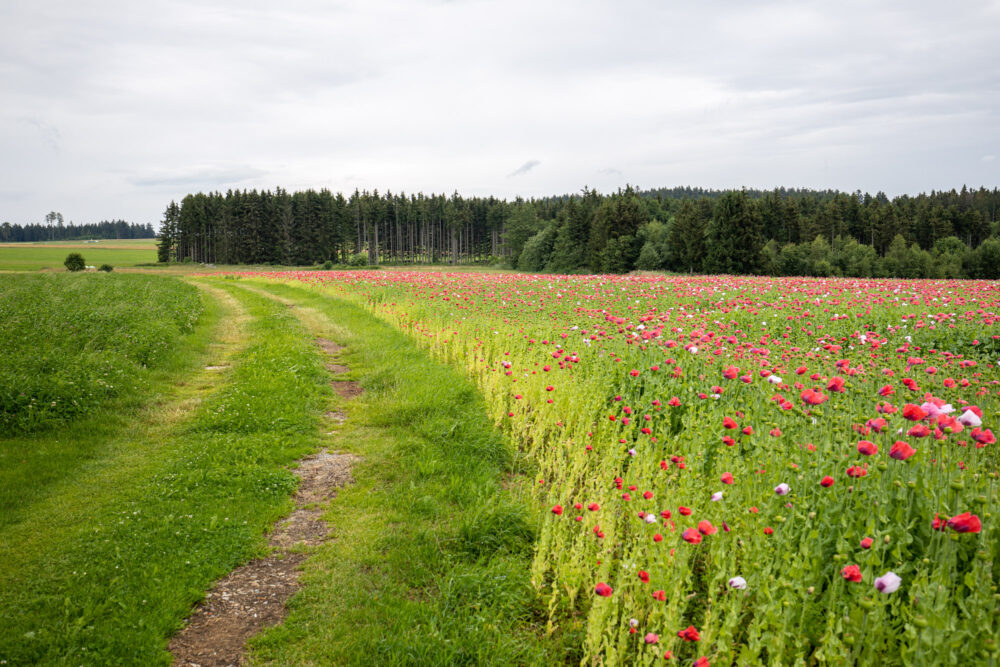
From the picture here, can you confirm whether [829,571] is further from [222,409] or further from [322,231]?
[322,231]

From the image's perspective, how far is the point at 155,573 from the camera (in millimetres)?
3807

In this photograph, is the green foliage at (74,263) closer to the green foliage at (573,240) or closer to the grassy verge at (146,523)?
the green foliage at (573,240)

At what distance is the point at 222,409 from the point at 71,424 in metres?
1.68

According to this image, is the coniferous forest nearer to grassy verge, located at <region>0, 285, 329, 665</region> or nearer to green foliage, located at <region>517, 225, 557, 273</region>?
green foliage, located at <region>517, 225, 557, 273</region>

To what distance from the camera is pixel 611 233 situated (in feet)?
196

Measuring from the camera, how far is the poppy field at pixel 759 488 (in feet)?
8.50

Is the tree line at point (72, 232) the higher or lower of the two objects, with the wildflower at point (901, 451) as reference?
higher

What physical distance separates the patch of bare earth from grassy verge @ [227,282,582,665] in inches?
5.7

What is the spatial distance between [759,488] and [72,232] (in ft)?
743

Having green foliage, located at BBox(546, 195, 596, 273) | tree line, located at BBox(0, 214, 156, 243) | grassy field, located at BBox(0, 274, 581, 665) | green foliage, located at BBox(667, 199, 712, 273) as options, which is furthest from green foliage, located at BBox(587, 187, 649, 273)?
tree line, located at BBox(0, 214, 156, 243)

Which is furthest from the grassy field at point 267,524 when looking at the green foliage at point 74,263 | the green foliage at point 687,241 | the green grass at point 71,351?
the green foliage at point 74,263

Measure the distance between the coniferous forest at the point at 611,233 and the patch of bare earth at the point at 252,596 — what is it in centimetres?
4873

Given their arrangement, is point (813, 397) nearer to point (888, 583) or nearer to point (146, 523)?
point (888, 583)

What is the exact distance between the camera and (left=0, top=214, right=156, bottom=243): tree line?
6140 inches
